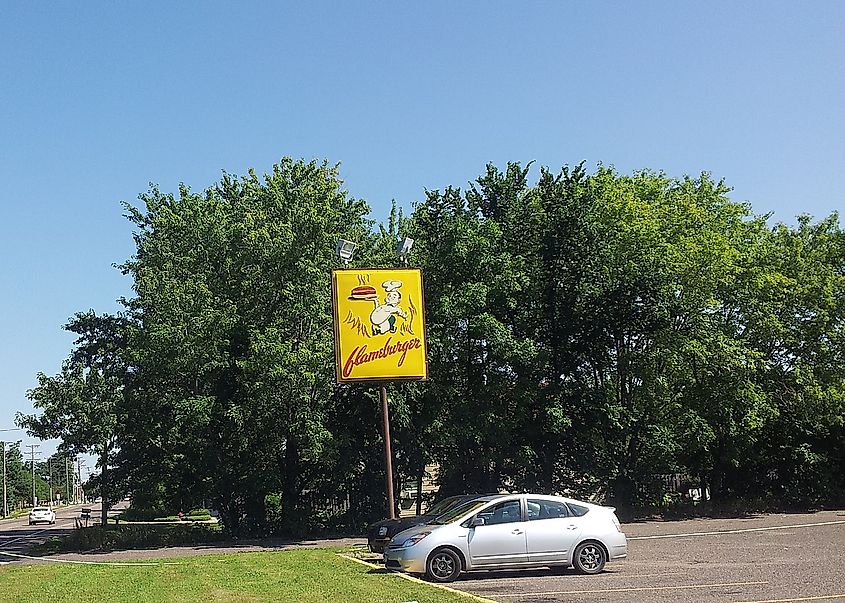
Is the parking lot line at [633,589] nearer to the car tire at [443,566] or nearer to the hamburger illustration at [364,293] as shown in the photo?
the car tire at [443,566]

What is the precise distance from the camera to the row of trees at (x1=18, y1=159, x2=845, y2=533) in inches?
1201

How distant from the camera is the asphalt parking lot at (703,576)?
13.3 meters

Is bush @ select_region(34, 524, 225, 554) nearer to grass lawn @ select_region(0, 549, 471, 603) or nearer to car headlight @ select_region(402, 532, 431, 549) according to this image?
grass lawn @ select_region(0, 549, 471, 603)

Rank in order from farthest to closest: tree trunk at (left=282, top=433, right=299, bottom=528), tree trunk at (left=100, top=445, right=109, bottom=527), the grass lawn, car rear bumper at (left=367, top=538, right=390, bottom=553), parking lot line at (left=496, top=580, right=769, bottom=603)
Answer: tree trunk at (left=100, top=445, right=109, bottom=527), tree trunk at (left=282, top=433, right=299, bottom=528), car rear bumper at (left=367, top=538, right=390, bottom=553), the grass lawn, parking lot line at (left=496, top=580, right=769, bottom=603)

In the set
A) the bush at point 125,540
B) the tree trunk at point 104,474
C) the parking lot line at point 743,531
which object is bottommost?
the parking lot line at point 743,531

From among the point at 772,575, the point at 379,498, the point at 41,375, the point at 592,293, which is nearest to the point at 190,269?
the point at 41,375

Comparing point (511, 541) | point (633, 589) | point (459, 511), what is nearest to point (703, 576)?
point (633, 589)

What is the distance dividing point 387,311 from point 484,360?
897cm

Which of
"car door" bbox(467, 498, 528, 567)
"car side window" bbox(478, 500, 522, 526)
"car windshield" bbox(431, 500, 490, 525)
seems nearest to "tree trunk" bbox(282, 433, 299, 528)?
"car windshield" bbox(431, 500, 490, 525)

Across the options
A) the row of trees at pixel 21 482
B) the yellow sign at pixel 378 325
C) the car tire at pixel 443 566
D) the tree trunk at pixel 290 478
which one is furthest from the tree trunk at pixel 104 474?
the row of trees at pixel 21 482

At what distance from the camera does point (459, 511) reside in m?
17.1

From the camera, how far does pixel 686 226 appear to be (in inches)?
1377

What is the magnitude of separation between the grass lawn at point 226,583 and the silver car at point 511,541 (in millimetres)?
726

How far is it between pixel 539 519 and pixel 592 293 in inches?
684
